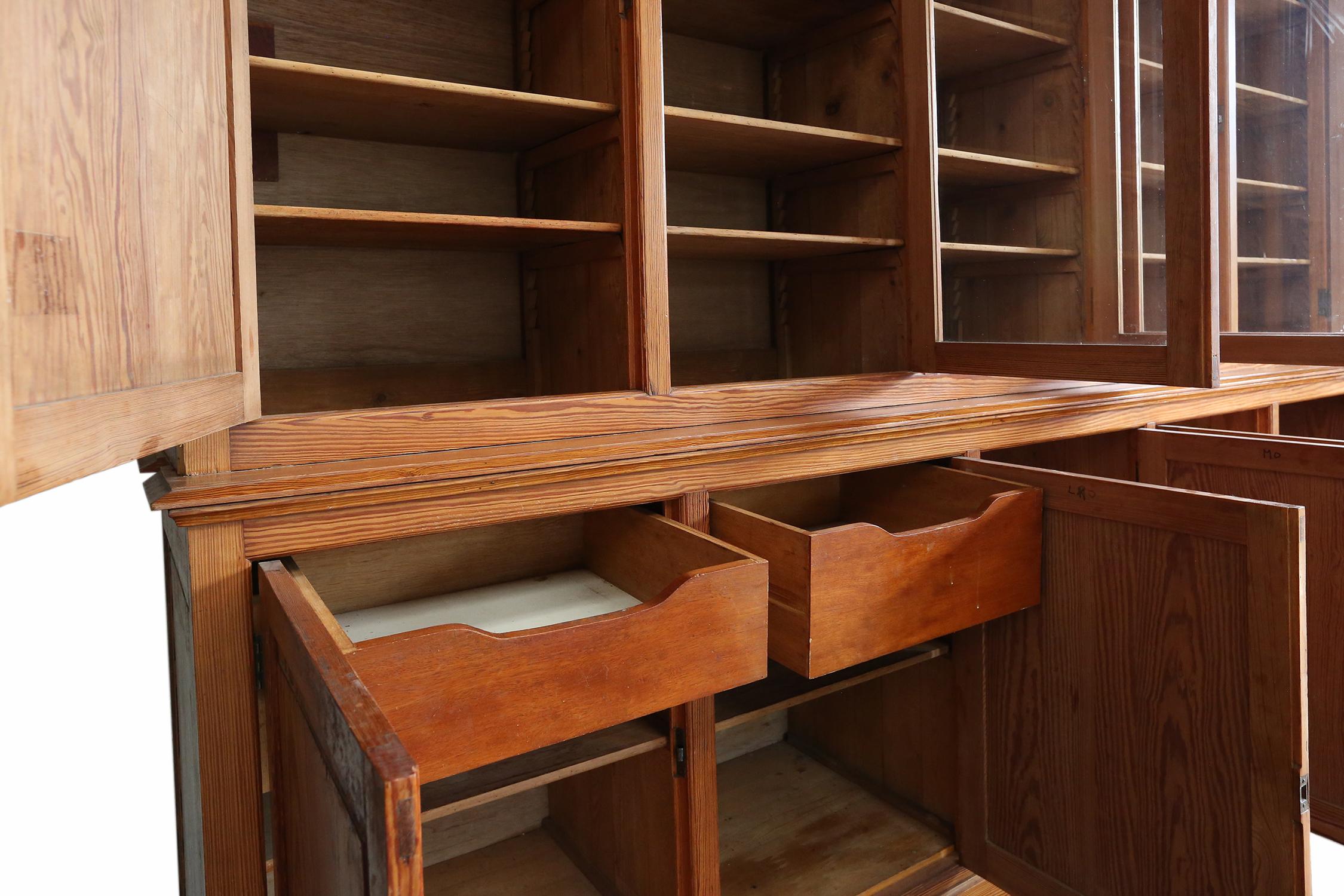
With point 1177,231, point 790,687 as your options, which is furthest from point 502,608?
point 1177,231

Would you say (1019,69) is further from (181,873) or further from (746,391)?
(181,873)

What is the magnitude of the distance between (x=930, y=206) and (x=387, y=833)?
5.13ft

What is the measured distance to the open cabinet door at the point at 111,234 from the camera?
495 millimetres

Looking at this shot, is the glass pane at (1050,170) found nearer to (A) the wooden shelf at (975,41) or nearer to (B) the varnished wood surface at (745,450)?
(A) the wooden shelf at (975,41)

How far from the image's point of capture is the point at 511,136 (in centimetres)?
171

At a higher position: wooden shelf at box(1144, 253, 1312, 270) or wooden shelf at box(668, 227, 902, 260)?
wooden shelf at box(668, 227, 902, 260)

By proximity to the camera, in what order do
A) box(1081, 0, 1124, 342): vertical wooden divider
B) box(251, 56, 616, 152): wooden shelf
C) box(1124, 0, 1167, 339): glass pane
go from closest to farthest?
box(251, 56, 616, 152): wooden shelf, box(1124, 0, 1167, 339): glass pane, box(1081, 0, 1124, 342): vertical wooden divider

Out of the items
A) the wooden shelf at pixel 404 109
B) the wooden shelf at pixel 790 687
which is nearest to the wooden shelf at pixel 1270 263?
the wooden shelf at pixel 790 687

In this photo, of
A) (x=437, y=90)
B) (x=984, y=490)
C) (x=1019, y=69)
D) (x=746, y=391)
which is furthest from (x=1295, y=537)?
(x=437, y=90)

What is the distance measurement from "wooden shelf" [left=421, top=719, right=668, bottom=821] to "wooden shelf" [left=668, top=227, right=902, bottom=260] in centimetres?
86

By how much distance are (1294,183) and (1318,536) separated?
2.52 feet

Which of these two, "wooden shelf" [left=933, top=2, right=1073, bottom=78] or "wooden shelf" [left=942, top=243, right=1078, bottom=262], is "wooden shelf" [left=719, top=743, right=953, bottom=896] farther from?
"wooden shelf" [left=933, top=2, right=1073, bottom=78]

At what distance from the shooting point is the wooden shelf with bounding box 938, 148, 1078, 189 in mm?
1692

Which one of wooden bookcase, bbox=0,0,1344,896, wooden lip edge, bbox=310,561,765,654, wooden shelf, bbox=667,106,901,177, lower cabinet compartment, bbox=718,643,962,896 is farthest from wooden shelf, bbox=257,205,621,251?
lower cabinet compartment, bbox=718,643,962,896
